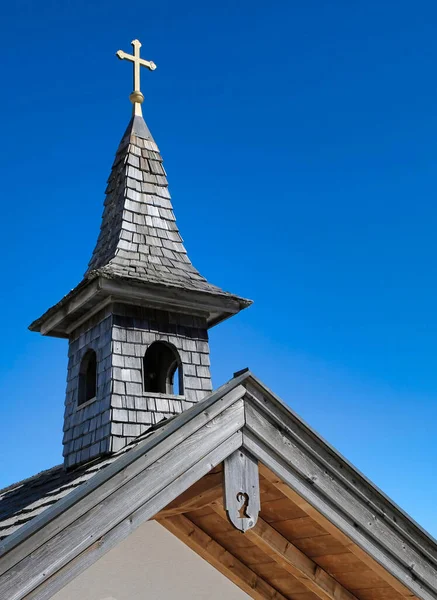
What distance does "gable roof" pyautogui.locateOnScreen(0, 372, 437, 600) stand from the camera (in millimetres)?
4438

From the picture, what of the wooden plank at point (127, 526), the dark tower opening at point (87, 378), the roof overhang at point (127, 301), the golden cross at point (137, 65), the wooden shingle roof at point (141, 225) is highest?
the golden cross at point (137, 65)

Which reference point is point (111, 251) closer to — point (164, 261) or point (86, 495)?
point (164, 261)

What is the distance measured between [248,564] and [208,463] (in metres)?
2.72

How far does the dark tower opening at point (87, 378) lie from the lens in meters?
8.29

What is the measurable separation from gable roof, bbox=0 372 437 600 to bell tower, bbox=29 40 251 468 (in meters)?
1.90

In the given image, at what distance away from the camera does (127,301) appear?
7.88 metres

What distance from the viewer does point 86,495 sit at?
15.4 feet

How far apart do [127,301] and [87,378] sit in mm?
1192

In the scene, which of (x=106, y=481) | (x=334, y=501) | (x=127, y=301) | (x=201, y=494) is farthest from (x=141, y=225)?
(x=106, y=481)

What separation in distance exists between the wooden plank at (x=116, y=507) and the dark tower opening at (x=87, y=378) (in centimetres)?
313

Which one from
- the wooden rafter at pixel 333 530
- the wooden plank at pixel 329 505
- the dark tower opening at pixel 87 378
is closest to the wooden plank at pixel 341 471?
the wooden plank at pixel 329 505

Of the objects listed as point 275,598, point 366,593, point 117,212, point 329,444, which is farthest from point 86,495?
point 117,212

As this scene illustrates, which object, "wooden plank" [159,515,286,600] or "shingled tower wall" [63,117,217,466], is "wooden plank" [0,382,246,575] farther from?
"wooden plank" [159,515,286,600]

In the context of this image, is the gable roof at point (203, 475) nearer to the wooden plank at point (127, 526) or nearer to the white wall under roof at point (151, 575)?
the wooden plank at point (127, 526)
